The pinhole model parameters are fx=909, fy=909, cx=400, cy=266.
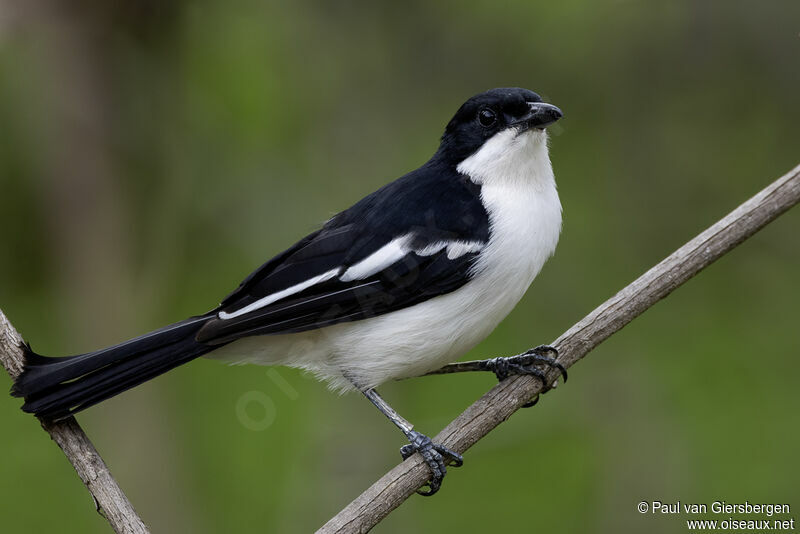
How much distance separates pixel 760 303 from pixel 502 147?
217 cm

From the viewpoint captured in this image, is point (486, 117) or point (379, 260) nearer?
point (379, 260)

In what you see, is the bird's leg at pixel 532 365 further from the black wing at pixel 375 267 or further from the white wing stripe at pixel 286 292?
the white wing stripe at pixel 286 292

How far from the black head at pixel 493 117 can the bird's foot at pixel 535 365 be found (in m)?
0.93

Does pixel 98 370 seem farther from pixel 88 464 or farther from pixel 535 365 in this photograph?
pixel 535 365

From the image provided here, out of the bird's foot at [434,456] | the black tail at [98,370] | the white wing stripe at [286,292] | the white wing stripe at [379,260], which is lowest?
the bird's foot at [434,456]

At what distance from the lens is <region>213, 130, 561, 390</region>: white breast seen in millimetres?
3779

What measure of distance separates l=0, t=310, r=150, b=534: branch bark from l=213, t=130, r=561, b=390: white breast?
0.79 meters

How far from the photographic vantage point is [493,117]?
3.96 meters

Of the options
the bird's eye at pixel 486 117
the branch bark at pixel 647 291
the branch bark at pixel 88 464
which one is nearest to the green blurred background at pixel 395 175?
the bird's eye at pixel 486 117

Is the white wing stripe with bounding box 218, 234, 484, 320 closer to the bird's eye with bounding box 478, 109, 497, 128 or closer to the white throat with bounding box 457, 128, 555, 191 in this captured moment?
the white throat with bounding box 457, 128, 555, 191

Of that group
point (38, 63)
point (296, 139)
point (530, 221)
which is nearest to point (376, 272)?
point (530, 221)

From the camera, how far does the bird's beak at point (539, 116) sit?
377cm

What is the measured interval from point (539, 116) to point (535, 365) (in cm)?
108

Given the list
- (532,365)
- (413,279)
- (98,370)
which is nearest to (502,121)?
(413,279)
